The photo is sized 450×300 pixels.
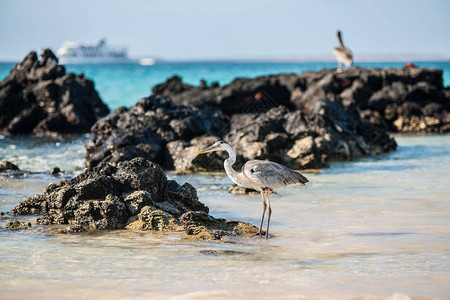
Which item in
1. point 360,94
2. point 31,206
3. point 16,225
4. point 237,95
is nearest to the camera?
point 16,225

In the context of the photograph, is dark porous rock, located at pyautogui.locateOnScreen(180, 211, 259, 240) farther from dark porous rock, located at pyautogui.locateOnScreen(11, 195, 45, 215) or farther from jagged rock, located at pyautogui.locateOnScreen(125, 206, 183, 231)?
dark porous rock, located at pyautogui.locateOnScreen(11, 195, 45, 215)

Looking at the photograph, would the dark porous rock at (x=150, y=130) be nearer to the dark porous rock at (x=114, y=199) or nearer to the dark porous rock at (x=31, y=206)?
the dark porous rock at (x=31, y=206)

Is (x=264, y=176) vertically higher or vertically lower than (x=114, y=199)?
higher

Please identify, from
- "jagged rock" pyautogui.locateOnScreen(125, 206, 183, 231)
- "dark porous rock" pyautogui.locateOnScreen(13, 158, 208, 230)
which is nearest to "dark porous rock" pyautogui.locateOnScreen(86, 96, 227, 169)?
"dark porous rock" pyautogui.locateOnScreen(13, 158, 208, 230)

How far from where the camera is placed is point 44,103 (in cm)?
2458

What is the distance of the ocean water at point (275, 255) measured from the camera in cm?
562

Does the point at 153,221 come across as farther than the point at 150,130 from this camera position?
No

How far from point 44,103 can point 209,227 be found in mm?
18500

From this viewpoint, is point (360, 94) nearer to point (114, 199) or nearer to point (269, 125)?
point (269, 125)

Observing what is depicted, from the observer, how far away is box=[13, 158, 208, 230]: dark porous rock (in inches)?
320

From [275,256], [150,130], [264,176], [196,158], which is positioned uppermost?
[150,130]

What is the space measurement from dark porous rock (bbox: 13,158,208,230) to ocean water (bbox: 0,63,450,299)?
0.34 meters

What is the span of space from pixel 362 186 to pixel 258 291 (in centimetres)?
685

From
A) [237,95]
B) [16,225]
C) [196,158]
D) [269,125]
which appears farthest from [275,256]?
[237,95]
